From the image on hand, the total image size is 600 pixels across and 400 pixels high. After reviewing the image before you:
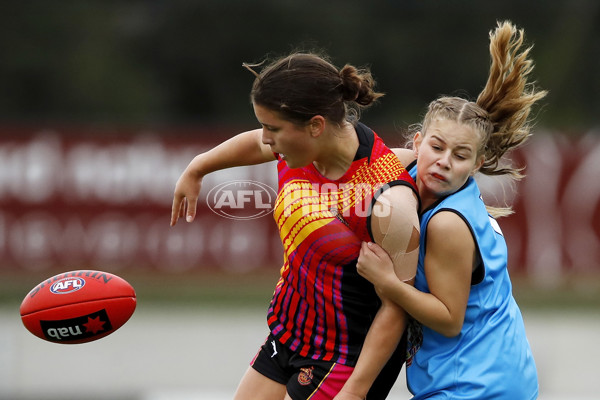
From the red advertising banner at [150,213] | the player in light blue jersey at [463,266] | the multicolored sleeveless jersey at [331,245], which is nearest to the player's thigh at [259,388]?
the multicolored sleeveless jersey at [331,245]

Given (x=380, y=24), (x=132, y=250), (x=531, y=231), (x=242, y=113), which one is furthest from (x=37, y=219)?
(x=380, y=24)

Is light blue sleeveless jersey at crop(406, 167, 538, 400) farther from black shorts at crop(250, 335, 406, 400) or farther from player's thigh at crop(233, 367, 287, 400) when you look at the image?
player's thigh at crop(233, 367, 287, 400)

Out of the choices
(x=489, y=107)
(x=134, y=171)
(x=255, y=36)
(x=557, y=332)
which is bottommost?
(x=557, y=332)

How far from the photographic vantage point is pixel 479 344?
3.70m

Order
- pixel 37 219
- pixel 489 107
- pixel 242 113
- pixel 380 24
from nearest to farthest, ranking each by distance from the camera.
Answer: pixel 489 107 → pixel 37 219 → pixel 242 113 → pixel 380 24

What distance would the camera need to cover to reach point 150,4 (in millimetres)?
25109

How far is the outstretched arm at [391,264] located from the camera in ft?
11.7

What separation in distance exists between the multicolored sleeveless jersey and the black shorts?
4cm

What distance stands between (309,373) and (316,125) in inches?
37.5

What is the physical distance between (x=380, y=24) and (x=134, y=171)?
46.2 feet

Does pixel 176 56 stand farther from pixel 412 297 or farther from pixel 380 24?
pixel 412 297

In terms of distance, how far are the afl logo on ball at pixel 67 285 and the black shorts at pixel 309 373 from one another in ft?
2.69

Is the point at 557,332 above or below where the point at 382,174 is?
below

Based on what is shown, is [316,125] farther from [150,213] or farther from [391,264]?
[150,213]
